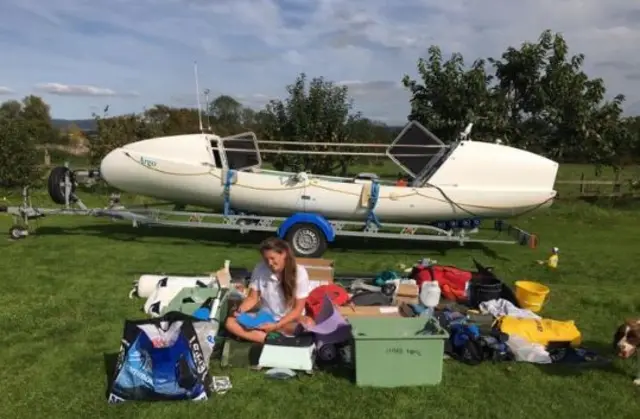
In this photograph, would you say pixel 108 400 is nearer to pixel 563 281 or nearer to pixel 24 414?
pixel 24 414

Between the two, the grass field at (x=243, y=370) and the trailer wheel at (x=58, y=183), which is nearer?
the grass field at (x=243, y=370)

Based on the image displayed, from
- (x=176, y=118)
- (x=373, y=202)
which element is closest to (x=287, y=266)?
(x=373, y=202)

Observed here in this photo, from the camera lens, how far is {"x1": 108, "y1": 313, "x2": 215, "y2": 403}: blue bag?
4.36 metres

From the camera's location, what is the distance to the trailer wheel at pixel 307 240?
9523 mm

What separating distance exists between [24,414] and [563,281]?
7.36 meters

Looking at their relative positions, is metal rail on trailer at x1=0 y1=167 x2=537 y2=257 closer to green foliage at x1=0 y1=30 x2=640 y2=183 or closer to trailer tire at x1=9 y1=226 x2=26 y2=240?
trailer tire at x1=9 y1=226 x2=26 y2=240

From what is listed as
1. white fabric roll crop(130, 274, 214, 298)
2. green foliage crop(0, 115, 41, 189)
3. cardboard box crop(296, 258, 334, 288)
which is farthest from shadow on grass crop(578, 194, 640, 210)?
green foliage crop(0, 115, 41, 189)

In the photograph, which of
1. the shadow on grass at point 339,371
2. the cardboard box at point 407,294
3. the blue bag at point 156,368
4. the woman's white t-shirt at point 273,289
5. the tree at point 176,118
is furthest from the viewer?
the tree at point 176,118

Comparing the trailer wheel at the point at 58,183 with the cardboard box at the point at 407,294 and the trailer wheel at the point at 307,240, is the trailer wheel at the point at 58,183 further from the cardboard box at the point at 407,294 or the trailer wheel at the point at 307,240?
the cardboard box at the point at 407,294

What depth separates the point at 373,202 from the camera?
10.2m

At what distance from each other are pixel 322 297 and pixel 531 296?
8.53ft

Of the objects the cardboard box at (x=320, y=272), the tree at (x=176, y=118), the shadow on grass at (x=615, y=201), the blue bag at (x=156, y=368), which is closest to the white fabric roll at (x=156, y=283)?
the cardboard box at (x=320, y=272)

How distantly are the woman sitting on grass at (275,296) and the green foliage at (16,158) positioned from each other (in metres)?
16.4

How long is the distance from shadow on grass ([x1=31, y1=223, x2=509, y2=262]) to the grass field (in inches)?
2.2
